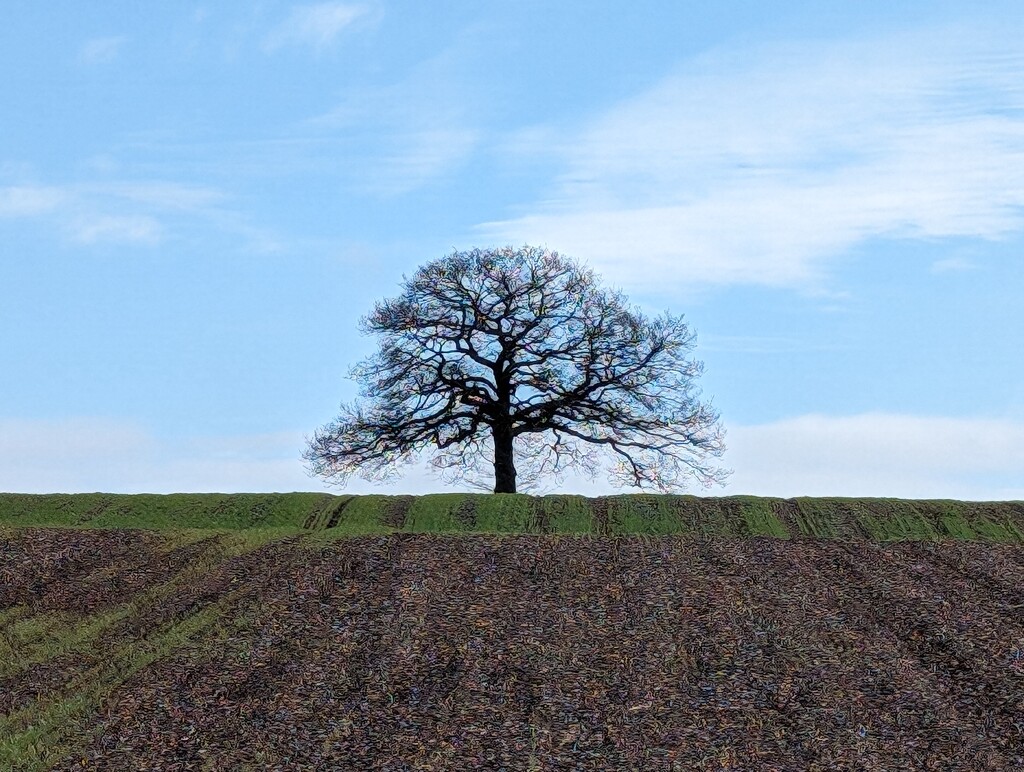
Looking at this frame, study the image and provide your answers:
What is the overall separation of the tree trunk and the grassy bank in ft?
16.2

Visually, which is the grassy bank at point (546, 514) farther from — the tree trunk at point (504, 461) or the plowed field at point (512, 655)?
the tree trunk at point (504, 461)

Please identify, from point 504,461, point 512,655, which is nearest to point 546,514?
point 504,461

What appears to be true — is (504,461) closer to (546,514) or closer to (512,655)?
(546,514)

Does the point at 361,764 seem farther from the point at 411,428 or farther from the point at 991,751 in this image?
the point at 411,428

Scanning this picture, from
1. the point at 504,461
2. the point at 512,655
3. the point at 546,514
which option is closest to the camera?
the point at 512,655

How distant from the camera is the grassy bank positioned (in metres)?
16.3

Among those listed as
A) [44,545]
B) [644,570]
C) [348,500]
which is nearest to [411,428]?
[348,500]

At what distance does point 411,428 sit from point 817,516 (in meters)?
9.81

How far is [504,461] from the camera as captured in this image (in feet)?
75.2

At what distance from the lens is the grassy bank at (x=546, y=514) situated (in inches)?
643

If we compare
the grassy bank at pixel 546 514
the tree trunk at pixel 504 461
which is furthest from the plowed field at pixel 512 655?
the tree trunk at pixel 504 461

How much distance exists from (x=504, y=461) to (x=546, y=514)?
6093 mm

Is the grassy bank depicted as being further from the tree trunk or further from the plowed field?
the tree trunk

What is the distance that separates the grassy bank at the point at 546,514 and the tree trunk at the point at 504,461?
4.94 metres
